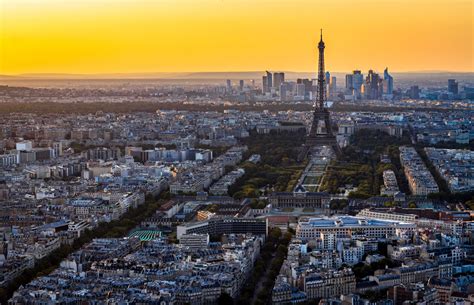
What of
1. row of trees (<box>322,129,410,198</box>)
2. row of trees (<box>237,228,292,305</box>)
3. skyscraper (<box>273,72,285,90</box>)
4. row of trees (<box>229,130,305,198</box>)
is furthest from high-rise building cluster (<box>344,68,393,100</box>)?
row of trees (<box>237,228,292,305</box>)

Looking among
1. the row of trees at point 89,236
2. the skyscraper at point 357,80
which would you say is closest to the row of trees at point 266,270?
the row of trees at point 89,236

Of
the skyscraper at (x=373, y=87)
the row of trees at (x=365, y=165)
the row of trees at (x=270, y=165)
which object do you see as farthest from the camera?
the skyscraper at (x=373, y=87)

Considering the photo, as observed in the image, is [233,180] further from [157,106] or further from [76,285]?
[157,106]

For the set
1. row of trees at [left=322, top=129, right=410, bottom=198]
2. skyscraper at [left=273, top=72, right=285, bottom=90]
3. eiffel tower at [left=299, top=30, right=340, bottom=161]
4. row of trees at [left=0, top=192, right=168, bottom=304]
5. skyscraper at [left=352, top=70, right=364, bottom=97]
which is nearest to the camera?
row of trees at [left=0, top=192, right=168, bottom=304]

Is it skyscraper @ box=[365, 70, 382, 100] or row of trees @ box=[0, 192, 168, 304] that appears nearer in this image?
row of trees @ box=[0, 192, 168, 304]

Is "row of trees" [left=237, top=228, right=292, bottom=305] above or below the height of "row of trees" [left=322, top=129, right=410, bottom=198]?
above

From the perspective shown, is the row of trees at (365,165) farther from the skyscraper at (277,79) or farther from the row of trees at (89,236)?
the skyscraper at (277,79)

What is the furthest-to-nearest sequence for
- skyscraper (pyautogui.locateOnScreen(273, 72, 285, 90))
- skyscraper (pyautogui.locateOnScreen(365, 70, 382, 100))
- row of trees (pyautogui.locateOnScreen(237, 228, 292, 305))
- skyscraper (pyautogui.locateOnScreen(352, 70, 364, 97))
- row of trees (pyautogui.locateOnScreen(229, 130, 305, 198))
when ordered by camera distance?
skyscraper (pyautogui.locateOnScreen(273, 72, 285, 90)), skyscraper (pyautogui.locateOnScreen(352, 70, 364, 97)), skyscraper (pyautogui.locateOnScreen(365, 70, 382, 100)), row of trees (pyautogui.locateOnScreen(229, 130, 305, 198)), row of trees (pyautogui.locateOnScreen(237, 228, 292, 305))

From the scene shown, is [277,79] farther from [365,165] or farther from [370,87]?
[365,165]

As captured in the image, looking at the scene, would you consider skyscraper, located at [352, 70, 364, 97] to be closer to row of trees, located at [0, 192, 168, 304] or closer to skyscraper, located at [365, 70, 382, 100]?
skyscraper, located at [365, 70, 382, 100]

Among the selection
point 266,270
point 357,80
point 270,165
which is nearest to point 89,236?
point 266,270
